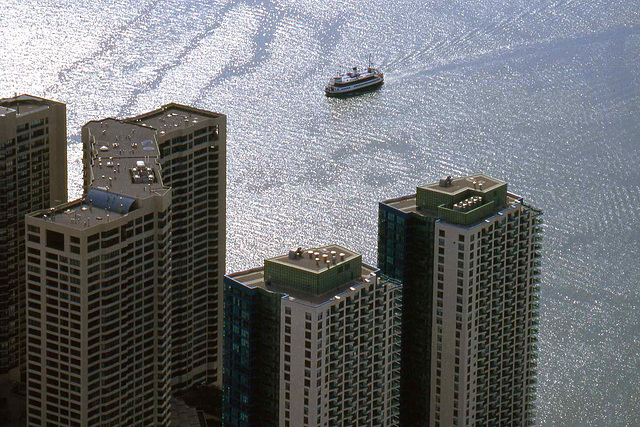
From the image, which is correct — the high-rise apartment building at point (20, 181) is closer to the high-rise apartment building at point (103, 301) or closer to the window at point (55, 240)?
the high-rise apartment building at point (103, 301)

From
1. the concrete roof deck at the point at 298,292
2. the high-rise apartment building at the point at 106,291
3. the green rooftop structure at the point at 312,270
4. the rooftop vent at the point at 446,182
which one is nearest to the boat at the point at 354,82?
the high-rise apartment building at the point at 106,291

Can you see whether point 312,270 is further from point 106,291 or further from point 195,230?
point 195,230

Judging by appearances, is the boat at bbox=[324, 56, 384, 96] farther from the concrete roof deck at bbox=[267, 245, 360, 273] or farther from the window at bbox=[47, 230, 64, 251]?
the window at bbox=[47, 230, 64, 251]

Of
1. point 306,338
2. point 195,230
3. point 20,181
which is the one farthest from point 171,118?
point 306,338

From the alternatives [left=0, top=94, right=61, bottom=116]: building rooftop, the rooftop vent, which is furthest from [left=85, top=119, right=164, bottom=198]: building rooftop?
the rooftop vent

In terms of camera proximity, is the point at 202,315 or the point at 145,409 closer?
the point at 145,409

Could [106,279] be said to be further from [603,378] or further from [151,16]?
[151,16]

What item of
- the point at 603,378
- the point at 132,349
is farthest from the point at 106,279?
the point at 603,378
